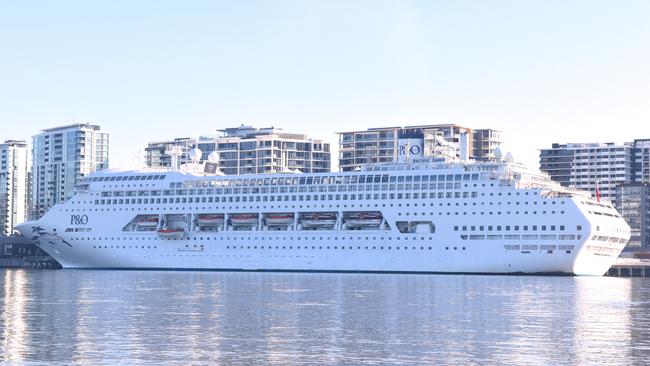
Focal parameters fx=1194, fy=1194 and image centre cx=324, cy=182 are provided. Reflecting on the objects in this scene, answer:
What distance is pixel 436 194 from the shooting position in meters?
91.9

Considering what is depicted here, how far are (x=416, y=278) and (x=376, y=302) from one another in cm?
2602

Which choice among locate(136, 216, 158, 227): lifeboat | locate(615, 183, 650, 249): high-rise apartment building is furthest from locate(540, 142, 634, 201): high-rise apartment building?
locate(136, 216, 158, 227): lifeboat

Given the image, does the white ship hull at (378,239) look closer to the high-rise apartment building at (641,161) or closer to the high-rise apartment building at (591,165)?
the high-rise apartment building at (591,165)

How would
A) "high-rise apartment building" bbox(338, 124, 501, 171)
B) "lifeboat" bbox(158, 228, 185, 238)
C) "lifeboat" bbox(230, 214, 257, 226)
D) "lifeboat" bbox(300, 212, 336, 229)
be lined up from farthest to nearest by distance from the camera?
"high-rise apartment building" bbox(338, 124, 501, 171) < "lifeboat" bbox(158, 228, 185, 238) < "lifeboat" bbox(230, 214, 257, 226) < "lifeboat" bbox(300, 212, 336, 229)

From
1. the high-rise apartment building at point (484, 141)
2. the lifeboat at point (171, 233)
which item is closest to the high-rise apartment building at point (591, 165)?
the high-rise apartment building at point (484, 141)

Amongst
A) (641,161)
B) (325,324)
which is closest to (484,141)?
(641,161)

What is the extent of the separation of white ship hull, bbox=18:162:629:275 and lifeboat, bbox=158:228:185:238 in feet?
1.61

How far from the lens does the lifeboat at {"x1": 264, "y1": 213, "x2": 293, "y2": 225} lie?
96.5m

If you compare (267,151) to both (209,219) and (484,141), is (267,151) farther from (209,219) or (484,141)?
(209,219)

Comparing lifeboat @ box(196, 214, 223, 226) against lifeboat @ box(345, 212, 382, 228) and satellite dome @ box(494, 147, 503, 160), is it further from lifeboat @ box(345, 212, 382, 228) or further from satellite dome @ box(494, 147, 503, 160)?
satellite dome @ box(494, 147, 503, 160)

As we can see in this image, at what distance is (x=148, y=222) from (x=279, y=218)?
12.6 m

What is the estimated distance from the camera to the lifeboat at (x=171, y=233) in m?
99.5

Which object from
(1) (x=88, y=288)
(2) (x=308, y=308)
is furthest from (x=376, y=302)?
(1) (x=88, y=288)

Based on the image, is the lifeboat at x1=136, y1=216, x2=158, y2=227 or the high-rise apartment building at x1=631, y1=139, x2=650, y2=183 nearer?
the lifeboat at x1=136, y1=216, x2=158, y2=227
